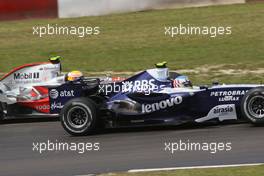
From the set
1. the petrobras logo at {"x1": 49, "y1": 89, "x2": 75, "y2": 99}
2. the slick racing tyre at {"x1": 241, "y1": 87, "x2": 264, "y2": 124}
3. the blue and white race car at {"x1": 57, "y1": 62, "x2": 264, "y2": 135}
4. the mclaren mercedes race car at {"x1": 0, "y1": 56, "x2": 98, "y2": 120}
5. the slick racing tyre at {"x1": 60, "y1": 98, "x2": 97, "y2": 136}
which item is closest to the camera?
the slick racing tyre at {"x1": 241, "y1": 87, "x2": 264, "y2": 124}

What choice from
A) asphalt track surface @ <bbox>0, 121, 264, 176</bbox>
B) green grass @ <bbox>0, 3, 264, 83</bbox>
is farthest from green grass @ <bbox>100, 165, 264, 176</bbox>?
green grass @ <bbox>0, 3, 264, 83</bbox>

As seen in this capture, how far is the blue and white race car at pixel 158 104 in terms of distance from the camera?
34.7ft

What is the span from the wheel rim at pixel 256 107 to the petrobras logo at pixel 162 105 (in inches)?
40.9

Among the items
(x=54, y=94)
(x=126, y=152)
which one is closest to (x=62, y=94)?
(x=54, y=94)

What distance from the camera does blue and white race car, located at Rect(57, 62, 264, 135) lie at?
1059 cm

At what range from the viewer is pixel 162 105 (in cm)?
1076

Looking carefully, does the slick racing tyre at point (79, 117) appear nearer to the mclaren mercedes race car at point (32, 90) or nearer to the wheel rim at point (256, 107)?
the mclaren mercedes race car at point (32, 90)

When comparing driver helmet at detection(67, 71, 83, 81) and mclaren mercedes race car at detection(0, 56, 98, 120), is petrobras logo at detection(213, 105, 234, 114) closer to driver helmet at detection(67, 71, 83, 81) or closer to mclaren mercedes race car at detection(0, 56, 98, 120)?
mclaren mercedes race car at detection(0, 56, 98, 120)

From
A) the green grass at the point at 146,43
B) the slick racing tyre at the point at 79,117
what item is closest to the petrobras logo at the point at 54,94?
the slick racing tyre at the point at 79,117

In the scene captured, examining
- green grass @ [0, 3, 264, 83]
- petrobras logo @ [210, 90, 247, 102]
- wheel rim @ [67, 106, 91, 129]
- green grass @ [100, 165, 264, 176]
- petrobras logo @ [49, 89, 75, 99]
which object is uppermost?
green grass @ [0, 3, 264, 83]

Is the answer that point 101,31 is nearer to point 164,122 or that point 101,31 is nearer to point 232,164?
point 164,122

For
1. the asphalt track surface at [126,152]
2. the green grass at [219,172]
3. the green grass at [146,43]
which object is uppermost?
the green grass at [146,43]

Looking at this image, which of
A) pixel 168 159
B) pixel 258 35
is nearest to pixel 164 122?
pixel 168 159

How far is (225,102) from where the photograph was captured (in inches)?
416
